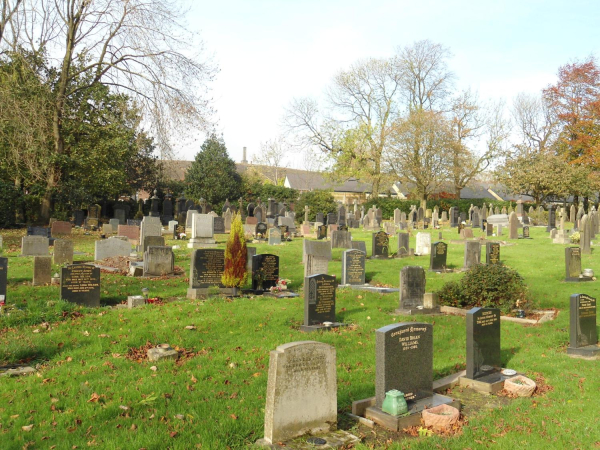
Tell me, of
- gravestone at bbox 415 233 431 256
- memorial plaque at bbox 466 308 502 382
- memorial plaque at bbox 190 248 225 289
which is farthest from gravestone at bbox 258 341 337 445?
gravestone at bbox 415 233 431 256

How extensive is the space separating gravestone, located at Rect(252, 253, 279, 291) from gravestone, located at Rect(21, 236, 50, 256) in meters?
8.53

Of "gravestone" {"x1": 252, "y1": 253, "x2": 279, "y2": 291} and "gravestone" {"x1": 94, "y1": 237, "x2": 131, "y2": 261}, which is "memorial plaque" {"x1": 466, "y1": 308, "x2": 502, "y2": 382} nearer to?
"gravestone" {"x1": 252, "y1": 253, "x2": 279, "y2": 291}

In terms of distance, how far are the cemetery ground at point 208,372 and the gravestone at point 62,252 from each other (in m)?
2.84

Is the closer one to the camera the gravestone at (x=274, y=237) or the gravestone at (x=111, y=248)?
the gravestone at (x=111, y=248)

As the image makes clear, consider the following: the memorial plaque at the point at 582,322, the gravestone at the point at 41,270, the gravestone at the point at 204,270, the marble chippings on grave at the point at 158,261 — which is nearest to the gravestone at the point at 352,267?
the gravestone at the point at 204,270

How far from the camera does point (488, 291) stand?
11891 millimetres

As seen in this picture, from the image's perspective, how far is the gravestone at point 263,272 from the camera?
13.7 m

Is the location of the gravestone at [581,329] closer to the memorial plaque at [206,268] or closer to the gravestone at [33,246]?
the memorial plaque at [206,268]

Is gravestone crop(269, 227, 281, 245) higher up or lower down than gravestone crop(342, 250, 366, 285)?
higher up

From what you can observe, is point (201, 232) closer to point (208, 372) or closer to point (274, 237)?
point (274, 237)

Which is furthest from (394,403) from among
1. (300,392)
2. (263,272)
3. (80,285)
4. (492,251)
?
(492,251)

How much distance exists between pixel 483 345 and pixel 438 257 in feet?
33.9

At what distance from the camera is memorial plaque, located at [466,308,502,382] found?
23.5 feet

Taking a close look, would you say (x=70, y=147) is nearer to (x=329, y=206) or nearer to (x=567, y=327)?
(x=329, y=206)
